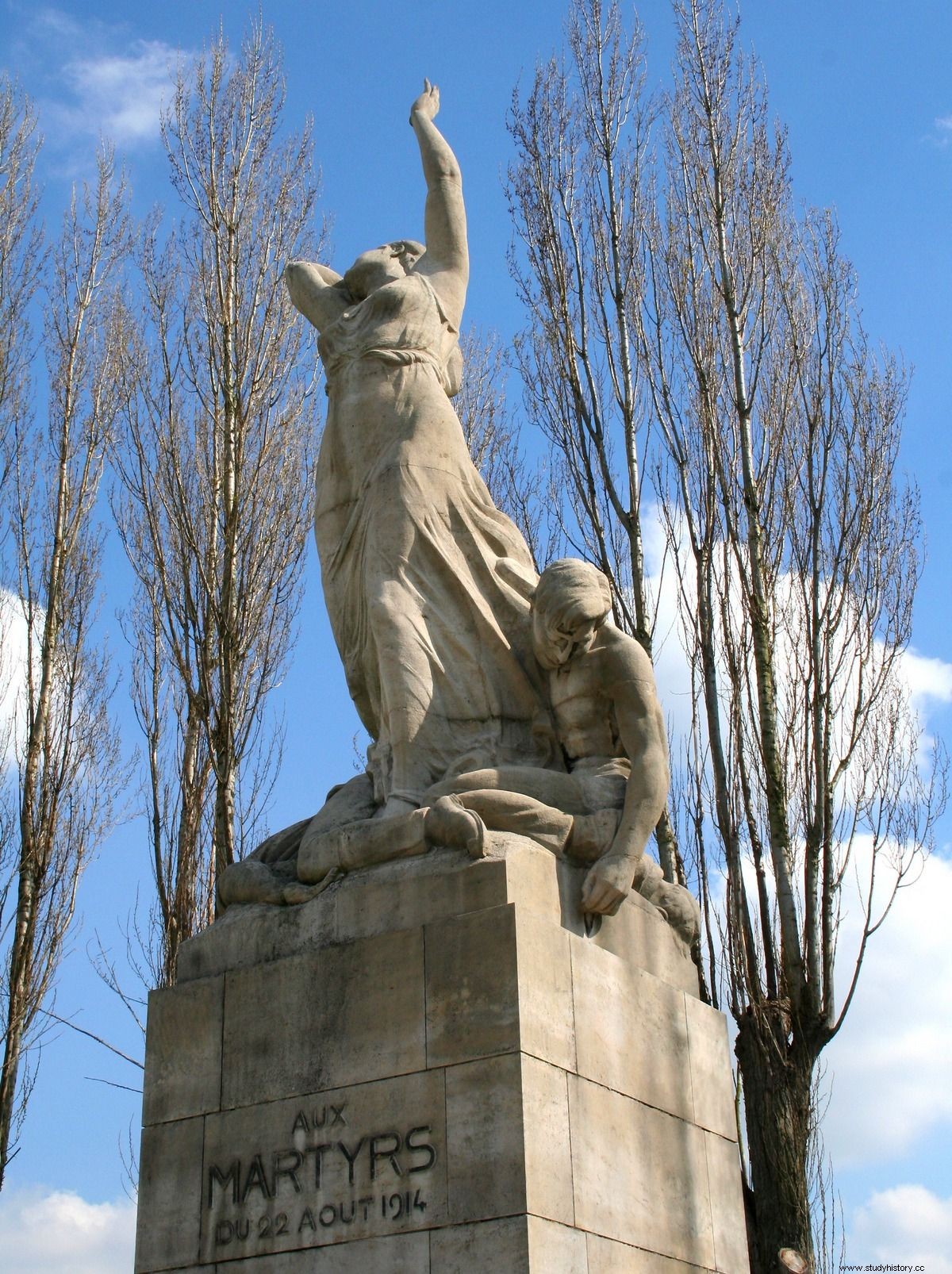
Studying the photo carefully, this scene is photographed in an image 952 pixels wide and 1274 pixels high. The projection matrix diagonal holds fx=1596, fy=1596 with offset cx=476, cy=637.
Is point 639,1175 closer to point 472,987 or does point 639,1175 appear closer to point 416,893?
point 472,987

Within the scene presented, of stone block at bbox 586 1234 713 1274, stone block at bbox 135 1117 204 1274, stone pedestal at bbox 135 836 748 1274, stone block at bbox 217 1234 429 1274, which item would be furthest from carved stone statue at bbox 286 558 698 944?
stone block at bbox 217 1234 429 1274

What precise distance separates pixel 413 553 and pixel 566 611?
0.64 m

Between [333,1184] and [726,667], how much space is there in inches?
349

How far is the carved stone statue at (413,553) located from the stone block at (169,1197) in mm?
1314

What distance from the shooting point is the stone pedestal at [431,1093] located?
15.7ft

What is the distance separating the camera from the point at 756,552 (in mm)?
13469

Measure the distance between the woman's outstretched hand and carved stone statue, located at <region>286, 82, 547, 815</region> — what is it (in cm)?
82

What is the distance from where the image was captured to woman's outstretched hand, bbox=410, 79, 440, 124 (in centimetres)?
735

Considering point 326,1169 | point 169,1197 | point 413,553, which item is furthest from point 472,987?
point 413,553

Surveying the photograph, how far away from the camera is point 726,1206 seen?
5.80 metres

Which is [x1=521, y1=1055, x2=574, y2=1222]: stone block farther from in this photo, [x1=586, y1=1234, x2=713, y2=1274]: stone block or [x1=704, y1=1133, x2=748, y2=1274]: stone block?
[x1=704, y1=1133, x2=748, y2=1274]: stone block

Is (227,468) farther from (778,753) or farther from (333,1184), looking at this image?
(333,1184)

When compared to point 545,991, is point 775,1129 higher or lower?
higher

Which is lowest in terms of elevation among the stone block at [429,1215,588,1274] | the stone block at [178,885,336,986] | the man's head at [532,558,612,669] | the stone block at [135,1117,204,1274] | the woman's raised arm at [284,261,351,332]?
the stone block at [429,1215,588,1274]
